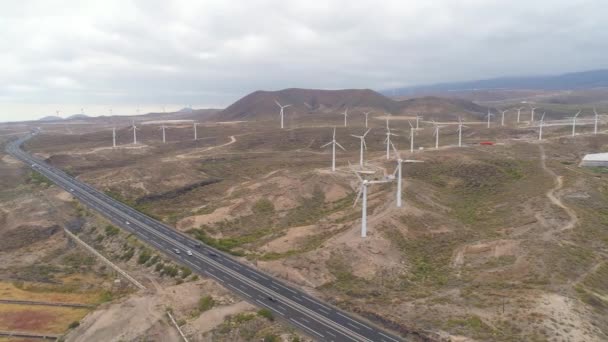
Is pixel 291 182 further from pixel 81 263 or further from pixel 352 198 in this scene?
pixel 81 263

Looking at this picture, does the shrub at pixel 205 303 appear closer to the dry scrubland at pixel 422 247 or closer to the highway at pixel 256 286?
the dry scrubland at pixel 422 247

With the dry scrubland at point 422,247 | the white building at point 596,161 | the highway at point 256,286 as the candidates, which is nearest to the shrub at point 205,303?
the dry scrubland at point 422,247

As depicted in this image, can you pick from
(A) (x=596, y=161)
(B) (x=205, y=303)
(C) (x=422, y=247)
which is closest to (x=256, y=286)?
(B) (x=205, y=303)

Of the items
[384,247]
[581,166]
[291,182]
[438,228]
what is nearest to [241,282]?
[384,247]

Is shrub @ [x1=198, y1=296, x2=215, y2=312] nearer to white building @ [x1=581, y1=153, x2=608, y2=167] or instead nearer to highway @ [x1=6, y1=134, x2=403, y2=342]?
highway @ [x1=6, y1=134, x2=403, y2=342]

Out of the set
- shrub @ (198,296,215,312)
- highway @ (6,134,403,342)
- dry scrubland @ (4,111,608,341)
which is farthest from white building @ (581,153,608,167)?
shrub @ (198,296,215,312)

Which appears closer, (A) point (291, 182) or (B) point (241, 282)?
(B) point (241, 282)
